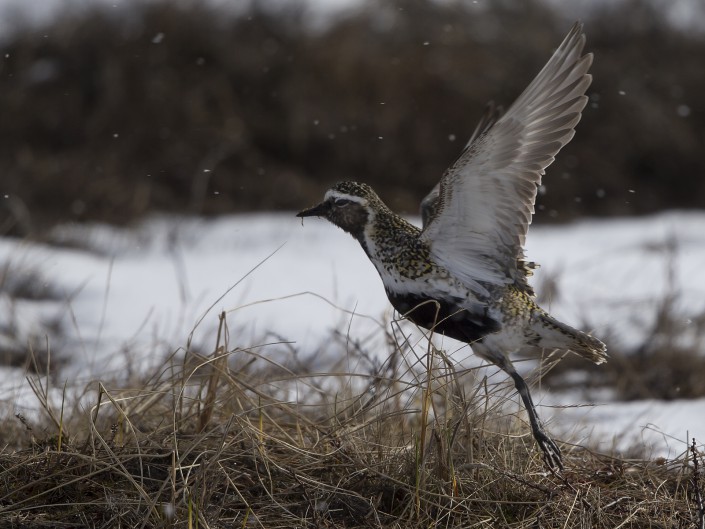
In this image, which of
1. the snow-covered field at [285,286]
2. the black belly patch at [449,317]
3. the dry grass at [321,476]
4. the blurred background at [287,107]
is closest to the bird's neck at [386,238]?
the black belly patch at [449,317]

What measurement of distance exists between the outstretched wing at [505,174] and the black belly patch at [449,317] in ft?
0.38

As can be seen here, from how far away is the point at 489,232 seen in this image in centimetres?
323

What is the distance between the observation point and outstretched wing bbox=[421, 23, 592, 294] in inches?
122

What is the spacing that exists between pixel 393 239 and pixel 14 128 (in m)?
6.50

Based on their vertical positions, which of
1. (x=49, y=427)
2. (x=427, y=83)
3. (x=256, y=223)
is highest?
(x=427, y=83)

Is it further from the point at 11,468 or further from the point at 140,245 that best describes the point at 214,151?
the point at 11,468

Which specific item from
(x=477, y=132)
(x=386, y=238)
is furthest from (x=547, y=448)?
(x=477, y=132)

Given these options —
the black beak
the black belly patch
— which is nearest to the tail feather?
the black belly patch

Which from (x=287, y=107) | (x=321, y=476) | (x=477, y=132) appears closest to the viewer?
(x=321, y=476)

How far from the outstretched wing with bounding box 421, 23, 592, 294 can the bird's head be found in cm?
21

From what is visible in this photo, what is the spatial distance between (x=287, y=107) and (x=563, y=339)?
638 cm

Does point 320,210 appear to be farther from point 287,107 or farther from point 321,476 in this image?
point 287,107

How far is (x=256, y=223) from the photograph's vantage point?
8.28 m

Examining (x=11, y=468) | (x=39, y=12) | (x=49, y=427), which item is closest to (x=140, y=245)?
(x=39, y=12)
